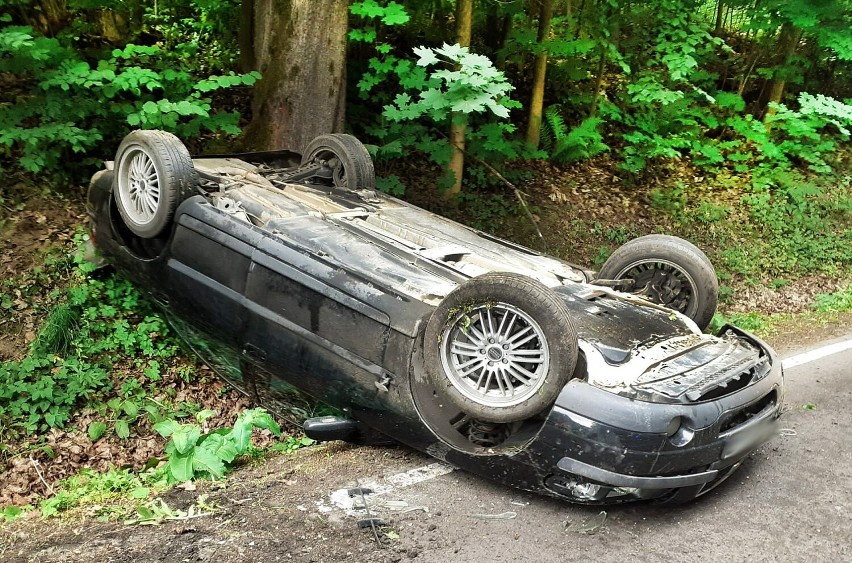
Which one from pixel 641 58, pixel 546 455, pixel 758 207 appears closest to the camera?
pixel 546 455

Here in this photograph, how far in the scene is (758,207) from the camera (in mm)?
9500

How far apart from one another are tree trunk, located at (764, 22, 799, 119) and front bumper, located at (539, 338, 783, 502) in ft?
28.7

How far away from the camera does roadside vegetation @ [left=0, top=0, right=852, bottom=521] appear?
191 inches

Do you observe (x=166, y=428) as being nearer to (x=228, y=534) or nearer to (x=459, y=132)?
(x=228, y=534)

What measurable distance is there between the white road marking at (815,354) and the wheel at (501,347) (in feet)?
10.9

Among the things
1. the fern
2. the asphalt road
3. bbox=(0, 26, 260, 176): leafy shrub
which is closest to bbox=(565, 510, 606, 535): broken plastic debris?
the asphalt road

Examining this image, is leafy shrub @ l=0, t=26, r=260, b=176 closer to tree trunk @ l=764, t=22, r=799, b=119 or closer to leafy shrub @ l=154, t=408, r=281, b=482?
leafy shrub @ l=154, t=408, r=281, b=482

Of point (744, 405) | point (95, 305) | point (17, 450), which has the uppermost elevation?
Answer: point (744, 405)

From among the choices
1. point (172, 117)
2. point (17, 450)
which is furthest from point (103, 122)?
point (17, 450)

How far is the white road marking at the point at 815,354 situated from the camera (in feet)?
18.0

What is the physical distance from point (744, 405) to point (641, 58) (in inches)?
263

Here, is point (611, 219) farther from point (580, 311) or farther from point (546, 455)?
point (546, 455)

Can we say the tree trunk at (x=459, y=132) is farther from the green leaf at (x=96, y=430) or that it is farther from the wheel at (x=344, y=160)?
the green leaf at (x=96, y=430)

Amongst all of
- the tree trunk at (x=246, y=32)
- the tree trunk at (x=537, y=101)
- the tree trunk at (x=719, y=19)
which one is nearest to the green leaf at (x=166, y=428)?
the tree trunk at (x=246, y=32)
